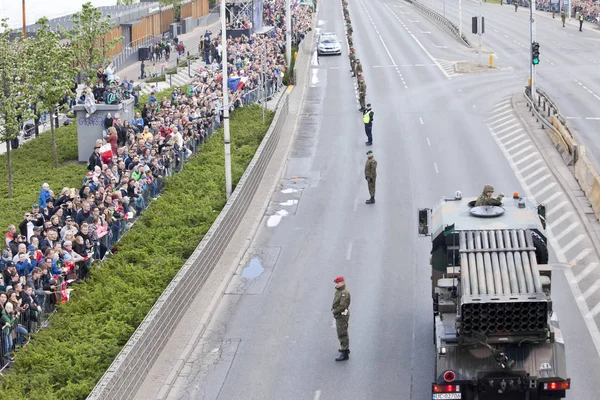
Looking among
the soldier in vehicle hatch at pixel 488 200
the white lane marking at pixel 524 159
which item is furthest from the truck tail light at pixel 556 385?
the white lane marking at pixel 524 159

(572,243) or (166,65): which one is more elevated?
(166,65)

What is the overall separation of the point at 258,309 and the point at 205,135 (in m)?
17.6

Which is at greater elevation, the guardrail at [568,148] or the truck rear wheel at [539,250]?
the truck rear wheel at [539,250]

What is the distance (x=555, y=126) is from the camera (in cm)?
4272

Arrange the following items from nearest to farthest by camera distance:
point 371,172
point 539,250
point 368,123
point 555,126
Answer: point 539,250 < point 371,172 < point 368,123 < point 555,126

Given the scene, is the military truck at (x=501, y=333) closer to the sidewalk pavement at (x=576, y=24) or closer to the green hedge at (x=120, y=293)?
the green hedge at (x=120, y=293)

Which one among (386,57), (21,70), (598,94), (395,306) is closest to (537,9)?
(386,57)

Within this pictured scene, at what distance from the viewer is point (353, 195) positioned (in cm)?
3472

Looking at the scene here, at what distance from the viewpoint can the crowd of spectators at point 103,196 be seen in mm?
21630

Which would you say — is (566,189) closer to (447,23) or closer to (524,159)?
(524,159)

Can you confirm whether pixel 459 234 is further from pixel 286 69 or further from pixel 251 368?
pixel 286 69

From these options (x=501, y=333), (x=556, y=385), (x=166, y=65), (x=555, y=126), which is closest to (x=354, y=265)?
(x=501, y=333)

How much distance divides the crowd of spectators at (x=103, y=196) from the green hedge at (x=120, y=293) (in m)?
0.45

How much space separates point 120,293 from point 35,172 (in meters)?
17.2
